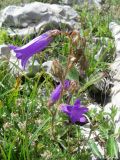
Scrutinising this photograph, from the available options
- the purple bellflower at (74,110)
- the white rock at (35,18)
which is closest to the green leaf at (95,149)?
the purple bellflower at (74,110)

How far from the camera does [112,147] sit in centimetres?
227

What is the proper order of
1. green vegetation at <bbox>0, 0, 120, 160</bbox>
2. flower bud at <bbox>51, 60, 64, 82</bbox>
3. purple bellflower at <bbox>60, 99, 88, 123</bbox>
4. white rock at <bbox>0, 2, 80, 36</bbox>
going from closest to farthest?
1. flower bud at <bbox>51, 60, 64, 82</bbox>
2. purple bellflower at <bbox>60, 99, 88, 123</bbox>
3. green vegetation at <bbox>0, 0, 120, 160</bbox>
4. white rock at <bbox>0, 2, 80, 36</bbox>

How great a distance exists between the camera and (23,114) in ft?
8.32

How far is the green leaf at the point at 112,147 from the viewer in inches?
88.4

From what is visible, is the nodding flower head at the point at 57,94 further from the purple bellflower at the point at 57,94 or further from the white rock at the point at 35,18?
the white rock at the point at 35,18

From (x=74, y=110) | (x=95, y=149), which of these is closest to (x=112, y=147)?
(x=95, y=149)

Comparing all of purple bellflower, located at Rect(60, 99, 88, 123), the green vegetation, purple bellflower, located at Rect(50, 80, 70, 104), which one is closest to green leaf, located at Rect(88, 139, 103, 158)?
the green vegetation

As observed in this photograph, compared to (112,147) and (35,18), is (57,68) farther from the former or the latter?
(35,18)

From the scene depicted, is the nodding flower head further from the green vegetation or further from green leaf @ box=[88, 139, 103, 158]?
green leaf @ box=[88, 139, 103, 158]

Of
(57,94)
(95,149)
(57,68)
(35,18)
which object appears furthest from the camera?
(35,18)

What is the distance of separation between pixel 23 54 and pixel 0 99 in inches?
32.2

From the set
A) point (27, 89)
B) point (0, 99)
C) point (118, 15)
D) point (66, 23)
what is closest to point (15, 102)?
point (0, 99)

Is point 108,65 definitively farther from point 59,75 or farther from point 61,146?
point 59,75

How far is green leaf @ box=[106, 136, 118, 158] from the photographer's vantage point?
2.25 metres
